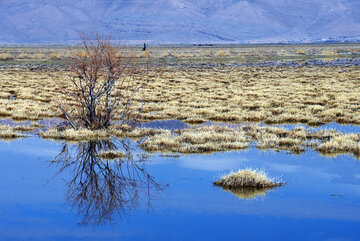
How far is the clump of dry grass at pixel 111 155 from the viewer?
1205cm

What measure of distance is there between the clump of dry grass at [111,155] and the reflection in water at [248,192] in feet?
11.1

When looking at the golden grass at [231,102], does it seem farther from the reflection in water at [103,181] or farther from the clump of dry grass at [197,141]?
the reflection in water at [103,181]

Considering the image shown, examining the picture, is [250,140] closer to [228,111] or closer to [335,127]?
[335,127]

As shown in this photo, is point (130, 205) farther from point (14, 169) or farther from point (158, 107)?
point (158, 107)

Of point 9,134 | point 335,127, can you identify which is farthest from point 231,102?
point 9,134

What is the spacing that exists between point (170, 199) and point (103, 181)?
5.17 ft

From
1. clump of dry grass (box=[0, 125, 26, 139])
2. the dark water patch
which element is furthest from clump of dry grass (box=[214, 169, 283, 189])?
clump of dry grass (box=[0, 125, 26, 139])

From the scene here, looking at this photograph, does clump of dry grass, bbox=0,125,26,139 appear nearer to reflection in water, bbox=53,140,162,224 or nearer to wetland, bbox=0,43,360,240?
wetland, bbox=0,43,360,240

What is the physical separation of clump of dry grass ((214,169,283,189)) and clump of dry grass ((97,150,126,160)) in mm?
3044

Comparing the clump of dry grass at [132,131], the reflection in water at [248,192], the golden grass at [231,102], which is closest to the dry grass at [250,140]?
the clump of dry grass at [132,131]

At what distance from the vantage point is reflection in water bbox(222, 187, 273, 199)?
30.3 feet

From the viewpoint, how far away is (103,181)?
998 centimetres

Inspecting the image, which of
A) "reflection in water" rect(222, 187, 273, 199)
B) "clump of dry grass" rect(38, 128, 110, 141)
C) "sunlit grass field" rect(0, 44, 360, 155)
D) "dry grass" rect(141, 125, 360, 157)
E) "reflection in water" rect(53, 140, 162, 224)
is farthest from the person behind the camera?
"clump of dry grass" rect(38, 128, 110, 141)

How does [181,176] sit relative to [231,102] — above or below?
above
